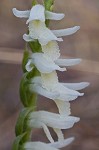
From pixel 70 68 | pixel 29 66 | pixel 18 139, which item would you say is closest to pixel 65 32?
pixel 29 66

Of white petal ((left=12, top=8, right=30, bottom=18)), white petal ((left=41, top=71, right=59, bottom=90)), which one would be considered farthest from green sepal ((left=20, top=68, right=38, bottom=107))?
white petal ((left=12, top=8, right=30, bottom=18))

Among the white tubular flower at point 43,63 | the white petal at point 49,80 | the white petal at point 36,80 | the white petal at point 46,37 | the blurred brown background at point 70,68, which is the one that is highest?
the white petal at point 46,37

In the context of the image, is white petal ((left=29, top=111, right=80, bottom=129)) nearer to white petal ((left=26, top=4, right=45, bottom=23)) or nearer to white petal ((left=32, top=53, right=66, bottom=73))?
white petal ((left=32, top=53, right=66, bottom=73))

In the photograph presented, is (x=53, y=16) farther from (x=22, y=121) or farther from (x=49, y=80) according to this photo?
(x=22, y=121)

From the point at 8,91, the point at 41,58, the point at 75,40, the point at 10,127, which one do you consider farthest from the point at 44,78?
the point at 75,40

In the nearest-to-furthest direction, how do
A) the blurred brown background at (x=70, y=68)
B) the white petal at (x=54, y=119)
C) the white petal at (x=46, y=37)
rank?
1. the white petal at (x=46, y=37)
2. the white petal at (x=54, y=119)
3. the blurred brown background at (x=70, y=68)

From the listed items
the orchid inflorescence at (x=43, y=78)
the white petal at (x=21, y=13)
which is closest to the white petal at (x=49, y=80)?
the orchid inflorescence at (x=43, y=78)

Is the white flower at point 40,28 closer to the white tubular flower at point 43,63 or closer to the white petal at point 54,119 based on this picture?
the white tubular flower at point 43,63

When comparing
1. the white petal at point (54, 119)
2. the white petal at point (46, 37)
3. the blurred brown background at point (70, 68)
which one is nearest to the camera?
the white petal at point (46, 37)
